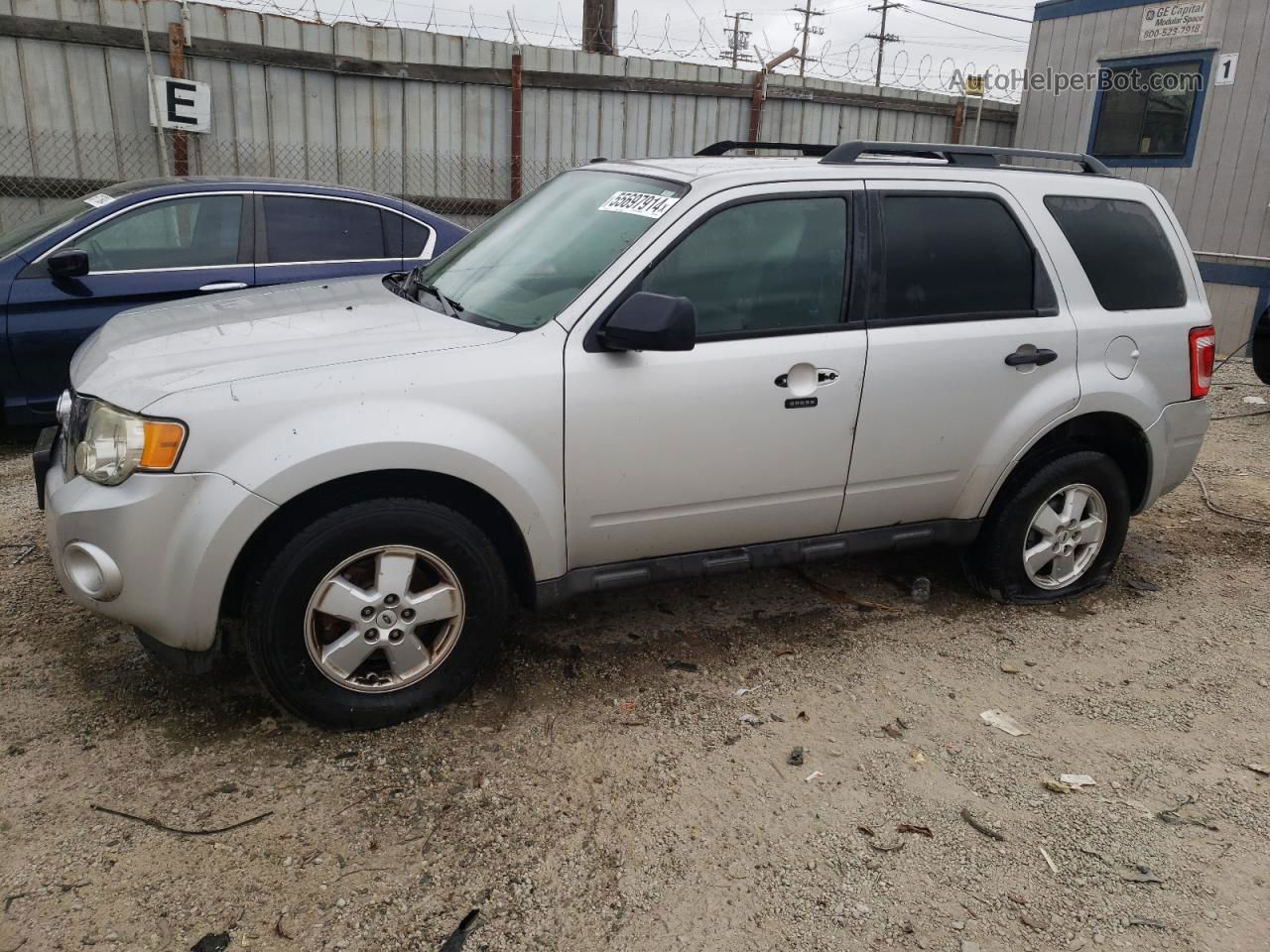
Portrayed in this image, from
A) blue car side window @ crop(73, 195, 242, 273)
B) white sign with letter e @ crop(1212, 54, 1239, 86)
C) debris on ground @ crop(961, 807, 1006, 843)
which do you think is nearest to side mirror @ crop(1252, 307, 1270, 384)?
white sign with letter e @ crop(1212, 54, 1239, 86)

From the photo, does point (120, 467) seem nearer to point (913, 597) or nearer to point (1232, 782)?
point (913, 597)

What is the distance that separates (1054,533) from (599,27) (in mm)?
9205

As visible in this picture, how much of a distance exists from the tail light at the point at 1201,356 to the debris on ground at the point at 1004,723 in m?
1.86

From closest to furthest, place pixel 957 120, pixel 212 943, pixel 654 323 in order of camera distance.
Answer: pixel 212 943, pixel 654 323, pixel 957 120

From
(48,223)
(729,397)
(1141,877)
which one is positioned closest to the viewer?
(1141,877)

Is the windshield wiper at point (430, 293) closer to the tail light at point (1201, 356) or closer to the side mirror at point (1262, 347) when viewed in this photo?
the tail light at point (1201, 356)

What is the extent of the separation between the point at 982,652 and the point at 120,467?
3.20 metres

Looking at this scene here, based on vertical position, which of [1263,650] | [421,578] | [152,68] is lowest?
[1263,650]

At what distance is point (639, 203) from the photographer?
367 cm

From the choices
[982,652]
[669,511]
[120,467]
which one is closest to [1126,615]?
[982,652]

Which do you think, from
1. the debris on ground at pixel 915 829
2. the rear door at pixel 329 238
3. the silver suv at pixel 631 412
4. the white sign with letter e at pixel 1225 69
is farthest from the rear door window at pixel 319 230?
the white sign with letter e at pixel 1225 69

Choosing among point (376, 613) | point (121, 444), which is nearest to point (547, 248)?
point (376, 613)

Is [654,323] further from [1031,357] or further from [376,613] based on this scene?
[1031,357]

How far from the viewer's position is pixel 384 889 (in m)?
2.60
